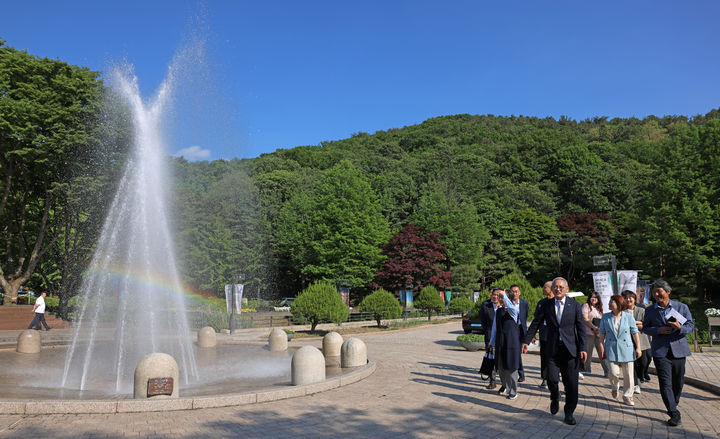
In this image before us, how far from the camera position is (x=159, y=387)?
7.62 m

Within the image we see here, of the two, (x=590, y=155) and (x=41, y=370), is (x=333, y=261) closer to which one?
(x=41, y=370)

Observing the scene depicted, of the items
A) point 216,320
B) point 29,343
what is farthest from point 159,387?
point 216,320

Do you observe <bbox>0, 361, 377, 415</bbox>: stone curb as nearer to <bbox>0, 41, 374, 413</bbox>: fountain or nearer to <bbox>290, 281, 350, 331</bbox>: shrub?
<bbox>0, 41, 374, 413</bbox>: fountain

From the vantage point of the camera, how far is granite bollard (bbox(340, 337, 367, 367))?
11680 mm

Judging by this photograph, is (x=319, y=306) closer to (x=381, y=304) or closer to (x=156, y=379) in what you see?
(x=381, y=304)

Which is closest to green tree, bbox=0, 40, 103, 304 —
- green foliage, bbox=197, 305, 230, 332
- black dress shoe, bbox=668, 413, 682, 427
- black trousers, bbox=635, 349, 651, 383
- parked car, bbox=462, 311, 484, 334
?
green foliage, bbox=197, 305, 230, 332

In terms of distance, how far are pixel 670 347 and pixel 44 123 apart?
32.7m

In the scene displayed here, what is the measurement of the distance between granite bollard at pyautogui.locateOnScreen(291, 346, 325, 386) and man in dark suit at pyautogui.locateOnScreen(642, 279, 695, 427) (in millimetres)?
5594

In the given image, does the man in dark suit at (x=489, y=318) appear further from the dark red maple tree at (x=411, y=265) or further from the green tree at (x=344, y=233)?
the green tree at (x=344, y=233)

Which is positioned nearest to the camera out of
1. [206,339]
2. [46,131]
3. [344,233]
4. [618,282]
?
[618,282]

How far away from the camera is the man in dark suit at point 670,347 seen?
22.4 feet

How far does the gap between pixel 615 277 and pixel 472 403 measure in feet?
30.1

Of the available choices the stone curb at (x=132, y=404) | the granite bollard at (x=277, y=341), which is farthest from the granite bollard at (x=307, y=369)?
the granite bollard at (x=277, y=341)

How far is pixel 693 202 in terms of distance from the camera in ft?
130
